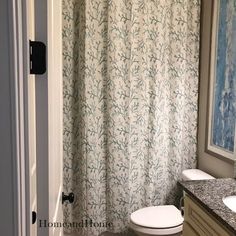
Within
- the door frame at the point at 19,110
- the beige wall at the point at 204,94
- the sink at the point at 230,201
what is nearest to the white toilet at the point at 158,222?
the beige wall at the point at 204,94

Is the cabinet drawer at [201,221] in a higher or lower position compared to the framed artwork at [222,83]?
lower

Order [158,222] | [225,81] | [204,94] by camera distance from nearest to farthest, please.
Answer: [158,222]
[225,81]
[204,94]

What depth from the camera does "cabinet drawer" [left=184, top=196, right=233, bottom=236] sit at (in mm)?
1332

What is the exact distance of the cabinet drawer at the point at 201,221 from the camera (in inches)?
52.4

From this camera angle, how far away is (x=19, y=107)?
0.66 meters

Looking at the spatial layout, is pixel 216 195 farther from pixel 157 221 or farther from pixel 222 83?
pixel 222 83

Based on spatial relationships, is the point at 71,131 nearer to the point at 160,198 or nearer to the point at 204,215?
the point at 160,198

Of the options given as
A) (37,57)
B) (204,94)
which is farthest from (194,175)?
(37,57)

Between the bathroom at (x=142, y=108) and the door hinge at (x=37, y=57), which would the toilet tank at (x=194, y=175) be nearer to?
the bathroom at (x=142, y=108)

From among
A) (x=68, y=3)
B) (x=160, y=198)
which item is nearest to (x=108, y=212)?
(x=160, y=198)

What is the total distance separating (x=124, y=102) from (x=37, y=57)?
1.72 meters

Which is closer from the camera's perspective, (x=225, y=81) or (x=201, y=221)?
(x=201, y=221)

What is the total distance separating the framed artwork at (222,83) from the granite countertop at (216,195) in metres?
0.44

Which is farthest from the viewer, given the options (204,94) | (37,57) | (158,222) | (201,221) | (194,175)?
(204,94)
